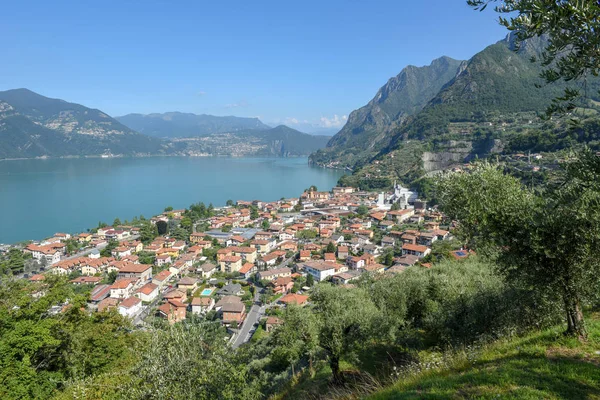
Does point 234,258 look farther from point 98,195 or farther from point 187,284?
point 98,195

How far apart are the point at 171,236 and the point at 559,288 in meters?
44.6

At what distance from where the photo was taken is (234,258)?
33156 mm

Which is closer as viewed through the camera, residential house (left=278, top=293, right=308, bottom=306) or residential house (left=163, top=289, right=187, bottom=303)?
residential house (left=278, top=293, right=308, bottom=306)

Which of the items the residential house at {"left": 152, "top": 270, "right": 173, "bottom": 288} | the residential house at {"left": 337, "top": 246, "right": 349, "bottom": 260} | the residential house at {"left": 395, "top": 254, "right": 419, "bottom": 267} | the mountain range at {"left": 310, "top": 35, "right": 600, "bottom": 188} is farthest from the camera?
the mountain range at {"left": 310, "top": 35, "right": 600, "bottom": 188}

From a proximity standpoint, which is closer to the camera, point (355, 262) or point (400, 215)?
point (355, 262)

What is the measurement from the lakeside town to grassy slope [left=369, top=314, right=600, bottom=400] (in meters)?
11.6

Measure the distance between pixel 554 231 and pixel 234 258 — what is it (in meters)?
30.6

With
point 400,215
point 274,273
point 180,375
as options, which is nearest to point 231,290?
point 274,273

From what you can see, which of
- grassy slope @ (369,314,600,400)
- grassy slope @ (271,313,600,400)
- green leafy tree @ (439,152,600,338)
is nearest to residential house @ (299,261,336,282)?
green leafy tree @ (439,152,600,338)

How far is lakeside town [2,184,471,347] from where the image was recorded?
24375mm

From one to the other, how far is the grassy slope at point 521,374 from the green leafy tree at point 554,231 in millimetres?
534

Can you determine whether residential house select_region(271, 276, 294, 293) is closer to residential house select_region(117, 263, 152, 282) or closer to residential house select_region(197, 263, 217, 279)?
residential house select_region(197, 263, 217, 279)

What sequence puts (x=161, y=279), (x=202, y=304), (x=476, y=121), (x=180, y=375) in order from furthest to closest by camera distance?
(x=476, y=121) < (x=161, y=279) < (x=202, y=304) < (x=180, y=375)

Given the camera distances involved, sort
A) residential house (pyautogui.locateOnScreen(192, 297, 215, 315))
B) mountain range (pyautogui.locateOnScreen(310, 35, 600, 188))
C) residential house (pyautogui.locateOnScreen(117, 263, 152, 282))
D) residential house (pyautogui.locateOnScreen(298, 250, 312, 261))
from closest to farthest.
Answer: residential house (pyautogui.locateOnScreen(192, 297, 215, 315)), residential house (pyautogui.locateOnScreen(117, 263, 152, 282)), residential house (pyautogui.locateOnScreen(298, 250, 312, 261)), mountain range (pyautogui.locateOnScreen(310, 35, 600, 188))
